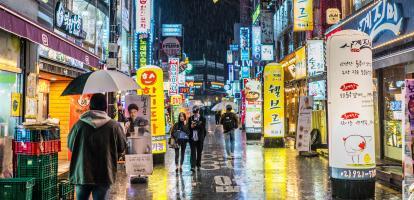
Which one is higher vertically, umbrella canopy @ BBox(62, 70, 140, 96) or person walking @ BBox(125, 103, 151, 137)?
umbrella canopy @ BBox(62, 70, 140, 96)

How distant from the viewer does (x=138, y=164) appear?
12.5 m

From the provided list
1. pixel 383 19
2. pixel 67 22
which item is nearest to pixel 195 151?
pixel 67 22

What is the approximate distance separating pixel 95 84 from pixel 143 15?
23883 mm

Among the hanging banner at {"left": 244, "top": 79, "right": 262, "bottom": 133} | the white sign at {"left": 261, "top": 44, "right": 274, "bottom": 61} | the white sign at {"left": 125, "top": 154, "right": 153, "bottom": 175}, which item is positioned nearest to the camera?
the white sign at {"left": 125, "top": 154, "right": 153, "bottom": 175}

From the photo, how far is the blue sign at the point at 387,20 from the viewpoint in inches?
514

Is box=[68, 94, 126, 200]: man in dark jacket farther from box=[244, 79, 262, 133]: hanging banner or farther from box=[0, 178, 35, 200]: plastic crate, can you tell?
box=[244, 79, 262, 133]: hanging banner

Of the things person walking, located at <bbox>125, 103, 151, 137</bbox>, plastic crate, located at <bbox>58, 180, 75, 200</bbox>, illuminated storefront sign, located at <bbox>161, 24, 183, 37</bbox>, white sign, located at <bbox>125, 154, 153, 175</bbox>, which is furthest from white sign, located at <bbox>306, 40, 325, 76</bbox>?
illuminated storefront sign, located at <bbox>161, 24, 183, 37</bbox>

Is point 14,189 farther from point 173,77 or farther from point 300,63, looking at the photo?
point 173,77

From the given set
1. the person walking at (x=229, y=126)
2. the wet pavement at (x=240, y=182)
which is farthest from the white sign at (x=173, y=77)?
the wet pavement at (x=240, y=182)

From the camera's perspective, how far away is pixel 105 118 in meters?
6.59

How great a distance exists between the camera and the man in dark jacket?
6383mm

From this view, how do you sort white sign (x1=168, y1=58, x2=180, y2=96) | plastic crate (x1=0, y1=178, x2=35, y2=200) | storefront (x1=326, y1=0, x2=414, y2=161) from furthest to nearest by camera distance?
white sign (x1=168, y1=58, x2=180, y2=96), storefront (x1=326, y1=0, x2=414, y2=161), plastic crate (x1=0, y1=178, x2=35, y2=200)

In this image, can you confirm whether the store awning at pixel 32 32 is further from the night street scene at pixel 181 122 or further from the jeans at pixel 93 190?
the jeans at pixel 93 190

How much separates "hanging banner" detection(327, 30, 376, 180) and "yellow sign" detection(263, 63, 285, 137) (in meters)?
13.5
